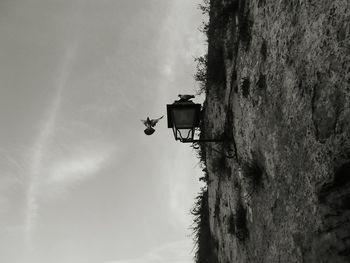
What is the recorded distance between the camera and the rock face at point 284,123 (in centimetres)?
325

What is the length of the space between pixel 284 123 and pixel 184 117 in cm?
183

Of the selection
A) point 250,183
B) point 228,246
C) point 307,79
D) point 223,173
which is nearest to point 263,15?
point 307,79

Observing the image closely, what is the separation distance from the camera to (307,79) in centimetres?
377

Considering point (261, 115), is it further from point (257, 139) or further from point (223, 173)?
point (223, 173)

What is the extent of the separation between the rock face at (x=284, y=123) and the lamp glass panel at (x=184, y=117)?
789 millimetres

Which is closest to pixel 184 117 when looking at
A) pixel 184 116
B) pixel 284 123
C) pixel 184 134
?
pixel 184 116

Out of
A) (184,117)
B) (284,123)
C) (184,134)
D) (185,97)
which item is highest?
(185,97)

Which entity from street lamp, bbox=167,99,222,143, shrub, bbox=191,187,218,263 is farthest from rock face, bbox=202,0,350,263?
shrub, bbox=191,187,218,263

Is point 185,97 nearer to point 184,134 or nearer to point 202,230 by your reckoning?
point 184,134

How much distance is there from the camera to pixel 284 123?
4375 millimetres

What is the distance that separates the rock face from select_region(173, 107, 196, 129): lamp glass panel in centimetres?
79

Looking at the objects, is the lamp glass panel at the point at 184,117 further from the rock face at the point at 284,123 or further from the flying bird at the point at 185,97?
the rock face at the point at 284,123

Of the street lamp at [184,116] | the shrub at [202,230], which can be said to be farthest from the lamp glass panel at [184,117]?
the shrub at [202,230]

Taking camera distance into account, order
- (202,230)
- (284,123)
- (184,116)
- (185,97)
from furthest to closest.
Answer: (202,230), (185,97), (184,116), (284,123)
